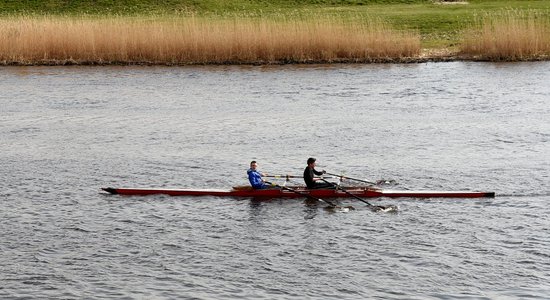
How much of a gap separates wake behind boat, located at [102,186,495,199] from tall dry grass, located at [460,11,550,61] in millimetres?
24486

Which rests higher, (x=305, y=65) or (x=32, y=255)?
(x=305, y=65)

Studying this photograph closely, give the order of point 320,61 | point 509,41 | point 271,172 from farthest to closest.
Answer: point 320,61 → point 509,41 → point 271,172

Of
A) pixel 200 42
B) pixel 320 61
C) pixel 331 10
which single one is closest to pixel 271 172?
pixel 320 61

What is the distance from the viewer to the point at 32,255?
26.7 metres

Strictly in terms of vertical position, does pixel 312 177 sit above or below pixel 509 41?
below

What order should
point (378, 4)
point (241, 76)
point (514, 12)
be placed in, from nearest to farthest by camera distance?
point (241, 76)
point (514, 12)
point (378, 4)

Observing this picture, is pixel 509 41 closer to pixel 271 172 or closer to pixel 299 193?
pixel 271 172

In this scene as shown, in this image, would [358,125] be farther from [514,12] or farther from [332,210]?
[514,12]

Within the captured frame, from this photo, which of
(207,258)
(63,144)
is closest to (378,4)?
(63,144)

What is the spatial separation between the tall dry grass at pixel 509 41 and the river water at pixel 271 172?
77 cm

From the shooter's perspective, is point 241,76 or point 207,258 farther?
point 241,76

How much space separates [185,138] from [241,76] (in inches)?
541

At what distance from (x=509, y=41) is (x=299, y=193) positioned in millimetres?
26002

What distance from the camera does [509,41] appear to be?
53.8 meters
